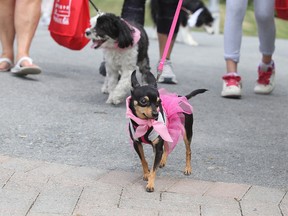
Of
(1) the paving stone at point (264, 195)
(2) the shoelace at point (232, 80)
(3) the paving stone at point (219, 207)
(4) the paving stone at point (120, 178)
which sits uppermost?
(3) the paving stone at point (219, 207)

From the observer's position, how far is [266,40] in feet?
19.2

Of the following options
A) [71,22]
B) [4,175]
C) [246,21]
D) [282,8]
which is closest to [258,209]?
[4,175]

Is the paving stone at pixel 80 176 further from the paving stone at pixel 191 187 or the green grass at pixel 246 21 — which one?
the green grass at pixel 246 21

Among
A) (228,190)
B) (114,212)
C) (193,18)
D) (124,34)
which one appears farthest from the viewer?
(193,18)

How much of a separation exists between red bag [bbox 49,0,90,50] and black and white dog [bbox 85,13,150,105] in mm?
619

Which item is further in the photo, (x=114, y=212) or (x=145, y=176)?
(x=145, y=176)

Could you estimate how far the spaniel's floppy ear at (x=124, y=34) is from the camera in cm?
479

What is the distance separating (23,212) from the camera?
2.72 meters

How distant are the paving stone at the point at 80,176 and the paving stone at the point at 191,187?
39cm

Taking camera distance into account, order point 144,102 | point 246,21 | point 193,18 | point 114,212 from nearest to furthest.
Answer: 1. point 114,212
2. point 144,102
3. point 193,18
4. point 246,21

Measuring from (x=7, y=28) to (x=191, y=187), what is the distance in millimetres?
3435

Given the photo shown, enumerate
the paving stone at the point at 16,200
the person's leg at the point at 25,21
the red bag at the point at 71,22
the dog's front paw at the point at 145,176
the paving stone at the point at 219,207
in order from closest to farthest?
1. the paving stone at the point at 16,200
2. the paving stone at the point at 219,207
3. the dog's front paw at the point at 145,176
4. the red bag at the point at 71,22
5. the person's leg at the point at 25,21

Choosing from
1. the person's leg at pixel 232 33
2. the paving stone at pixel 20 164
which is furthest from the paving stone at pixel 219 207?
the person's leg at pixel 232 33

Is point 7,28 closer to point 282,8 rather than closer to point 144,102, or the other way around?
point 282,8
